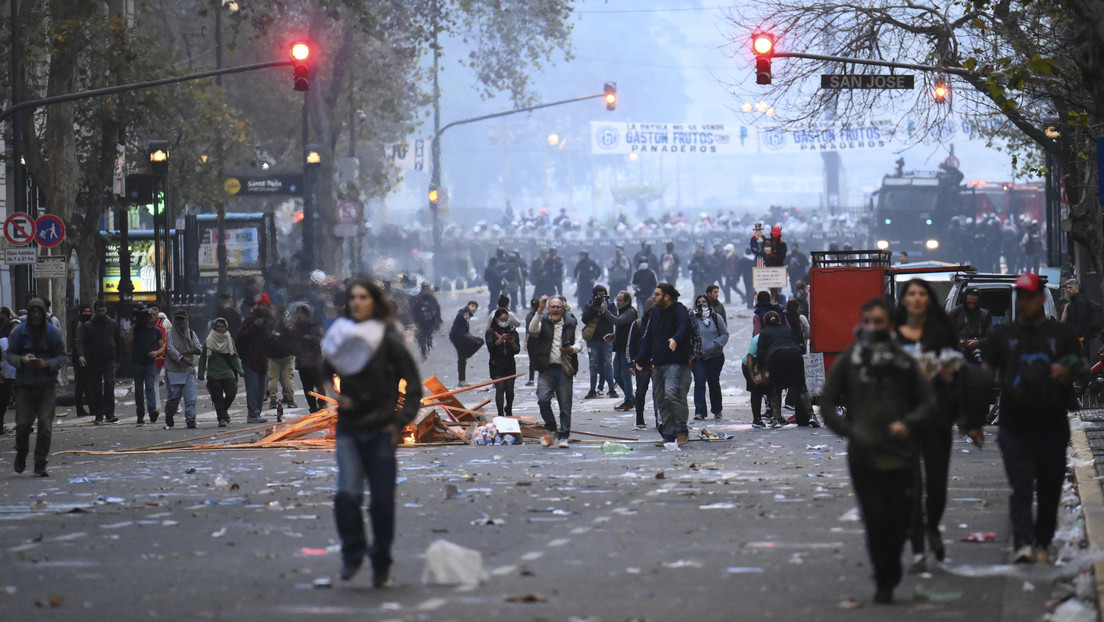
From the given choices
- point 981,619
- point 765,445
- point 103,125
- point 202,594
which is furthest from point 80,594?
point 103,125

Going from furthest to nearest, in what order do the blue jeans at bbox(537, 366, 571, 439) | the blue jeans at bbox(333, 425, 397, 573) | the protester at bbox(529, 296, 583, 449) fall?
the blue jeans at bbox(537, 366, 571, 439) → the protester at bbox(529, 296, 583, 449) → the blue jeans at bbox(333, 425, 397, 573)

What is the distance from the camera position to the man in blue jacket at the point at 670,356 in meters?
16.4

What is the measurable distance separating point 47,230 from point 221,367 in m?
5.33

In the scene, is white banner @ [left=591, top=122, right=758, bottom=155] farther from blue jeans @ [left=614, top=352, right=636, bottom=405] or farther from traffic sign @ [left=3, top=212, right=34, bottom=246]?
traffic sign @ [left=3, top=212, right=34, bottom=246]

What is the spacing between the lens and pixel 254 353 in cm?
2153

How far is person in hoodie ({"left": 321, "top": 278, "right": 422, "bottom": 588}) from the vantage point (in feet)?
25.9

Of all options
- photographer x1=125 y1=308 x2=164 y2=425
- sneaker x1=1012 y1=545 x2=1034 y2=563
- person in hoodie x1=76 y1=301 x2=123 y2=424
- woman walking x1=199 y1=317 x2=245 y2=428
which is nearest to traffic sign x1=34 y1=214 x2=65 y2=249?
person in hoodie x1=76 y1=301 x2=123 y2=424

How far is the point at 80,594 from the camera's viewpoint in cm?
785

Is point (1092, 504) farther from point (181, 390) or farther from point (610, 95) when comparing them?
point (610, 95)

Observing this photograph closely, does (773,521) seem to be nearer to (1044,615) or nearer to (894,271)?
(1044,615)

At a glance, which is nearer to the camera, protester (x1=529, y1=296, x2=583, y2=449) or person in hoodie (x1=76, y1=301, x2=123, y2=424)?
protester (x1=529, y1=296, x2=583, y2=449)

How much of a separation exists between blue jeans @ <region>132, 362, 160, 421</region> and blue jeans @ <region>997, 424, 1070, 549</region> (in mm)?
15187

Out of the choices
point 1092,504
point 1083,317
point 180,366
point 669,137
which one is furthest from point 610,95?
point 669,137

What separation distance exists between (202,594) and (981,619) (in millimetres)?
3706
